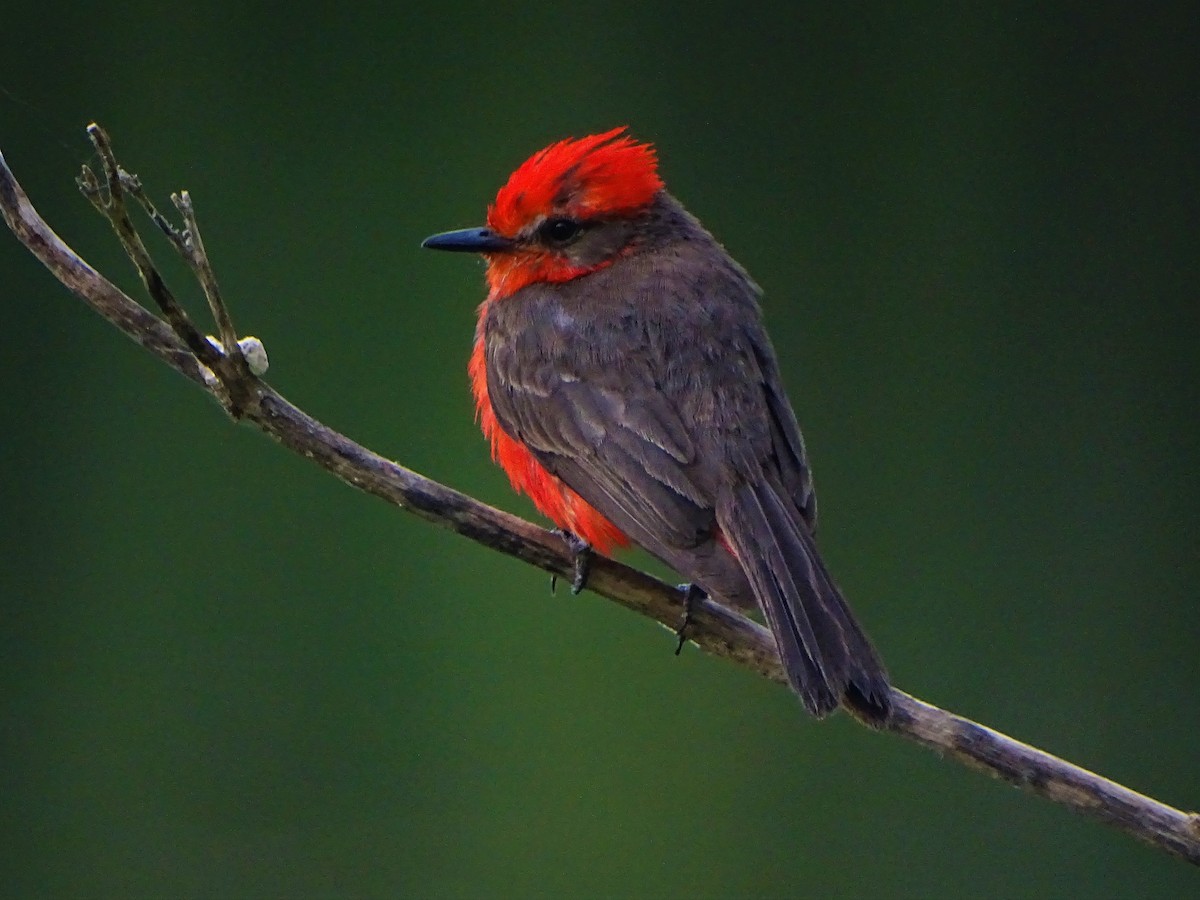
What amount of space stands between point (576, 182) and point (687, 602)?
44.7 inches

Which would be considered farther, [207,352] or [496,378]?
[496,378]

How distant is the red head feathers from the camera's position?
3.39m

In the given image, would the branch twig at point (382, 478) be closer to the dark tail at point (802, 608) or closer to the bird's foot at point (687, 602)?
the dark tail at point (802, 608)

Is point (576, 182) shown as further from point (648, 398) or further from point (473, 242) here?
point (648, 398)

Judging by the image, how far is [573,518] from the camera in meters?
2.98

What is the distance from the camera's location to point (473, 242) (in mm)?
3438

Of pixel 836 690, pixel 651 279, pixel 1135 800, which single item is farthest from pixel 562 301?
pixel 1135 800

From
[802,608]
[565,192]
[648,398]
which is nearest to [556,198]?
[565,192]

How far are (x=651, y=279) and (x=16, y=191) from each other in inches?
55.5

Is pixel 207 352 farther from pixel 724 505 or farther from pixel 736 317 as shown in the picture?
pixel 736 317

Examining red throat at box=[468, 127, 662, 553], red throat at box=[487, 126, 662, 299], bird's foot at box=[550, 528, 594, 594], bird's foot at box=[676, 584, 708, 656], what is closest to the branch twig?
bird's foot at box=[550, 528, 594, 594]

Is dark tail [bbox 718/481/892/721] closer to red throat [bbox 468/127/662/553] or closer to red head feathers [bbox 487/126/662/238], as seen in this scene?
red throat [bbox 468/127/662/553]

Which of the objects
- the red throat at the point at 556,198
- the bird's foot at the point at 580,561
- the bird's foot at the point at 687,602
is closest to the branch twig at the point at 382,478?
the bird's foot at the point at 580,561

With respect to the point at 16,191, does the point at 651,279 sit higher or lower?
higher
